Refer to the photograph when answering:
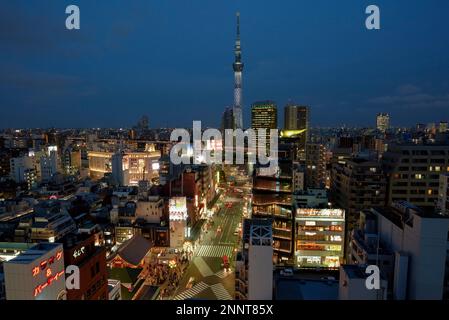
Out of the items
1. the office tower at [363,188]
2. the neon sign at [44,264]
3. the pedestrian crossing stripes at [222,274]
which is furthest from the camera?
the office tower at [363,188]

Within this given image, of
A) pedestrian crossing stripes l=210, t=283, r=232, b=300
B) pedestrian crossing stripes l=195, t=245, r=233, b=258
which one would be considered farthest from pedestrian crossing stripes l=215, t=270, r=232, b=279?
pedestrian crossing stripes l=195, t=245, r=233, b=258

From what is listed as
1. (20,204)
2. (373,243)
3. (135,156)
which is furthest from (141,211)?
(135,156)

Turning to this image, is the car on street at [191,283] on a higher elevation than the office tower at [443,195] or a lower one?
lower

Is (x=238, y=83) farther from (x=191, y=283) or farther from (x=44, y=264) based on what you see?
(x=44, y=264)

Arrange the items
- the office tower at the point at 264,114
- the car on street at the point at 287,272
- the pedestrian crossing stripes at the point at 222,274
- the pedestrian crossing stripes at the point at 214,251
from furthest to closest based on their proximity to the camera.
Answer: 1. the office tower at the point at 264,114
2. the pedestrian crossing stripes at the point at 214,251
3. the pedestrian crossing stripes at the point at 222,274
4. the car on street at the point at 287,272

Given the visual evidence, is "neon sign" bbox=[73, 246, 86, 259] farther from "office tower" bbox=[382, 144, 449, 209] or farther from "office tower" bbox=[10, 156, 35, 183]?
"office tower" bbox=[10, 156, 35, 183]

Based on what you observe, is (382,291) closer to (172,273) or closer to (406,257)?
(406,257)

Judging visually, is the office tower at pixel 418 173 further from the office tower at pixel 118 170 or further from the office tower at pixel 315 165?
the office tower at pixel 118 170

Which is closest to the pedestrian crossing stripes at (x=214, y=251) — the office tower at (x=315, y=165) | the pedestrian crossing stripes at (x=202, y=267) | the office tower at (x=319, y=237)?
the pedestrian crossing stripes at (x=202, y=267)
